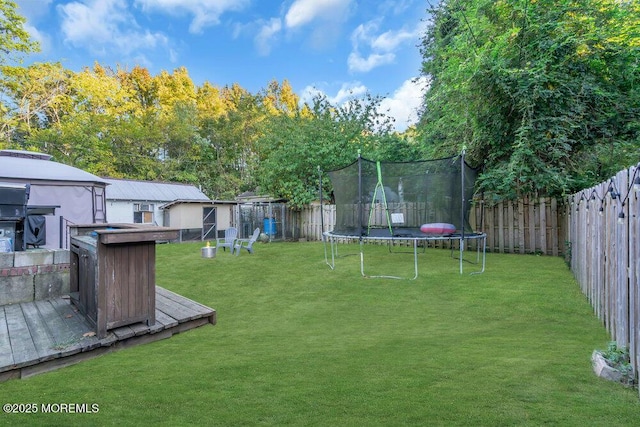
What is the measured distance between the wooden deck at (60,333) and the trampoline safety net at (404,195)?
11.5 ft

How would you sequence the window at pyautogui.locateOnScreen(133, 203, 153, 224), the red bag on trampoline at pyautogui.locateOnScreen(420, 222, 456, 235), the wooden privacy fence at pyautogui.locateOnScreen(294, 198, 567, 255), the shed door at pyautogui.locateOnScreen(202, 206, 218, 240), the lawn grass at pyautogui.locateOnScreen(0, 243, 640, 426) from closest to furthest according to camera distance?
the lawn grass at pyautogui.locateOnScreen(0, 243, 640, 426) → the red bag on trampoline at pyautogui.locateOnScreen(420, 222, 456, 235) → the wooden privacy fence at pyautogui.locateOnScreen(294, 198, 567, 255) → the window at pyautogui.locateOnScreen(133, 203, 153, 224) → the shed door at pyautogui.locateOnScreen(202, 206, 218, 240)

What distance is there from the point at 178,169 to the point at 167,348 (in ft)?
77.5

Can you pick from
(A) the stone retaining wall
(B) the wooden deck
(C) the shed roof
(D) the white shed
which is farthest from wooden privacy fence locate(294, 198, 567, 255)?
(D) the white shed

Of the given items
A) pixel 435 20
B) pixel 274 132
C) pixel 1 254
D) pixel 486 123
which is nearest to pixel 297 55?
pixel 274 132

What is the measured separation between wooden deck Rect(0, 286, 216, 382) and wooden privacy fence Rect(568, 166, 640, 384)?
3.68 m

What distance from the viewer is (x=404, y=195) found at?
680 cm

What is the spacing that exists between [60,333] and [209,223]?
13983mm

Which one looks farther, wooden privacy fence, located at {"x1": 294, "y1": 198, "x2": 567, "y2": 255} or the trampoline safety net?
wooden privacy fence, located at {"x1": 294, "y1": 198, "x2": 567, "y2": 255}

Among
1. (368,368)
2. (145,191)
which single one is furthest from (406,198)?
(145,191)

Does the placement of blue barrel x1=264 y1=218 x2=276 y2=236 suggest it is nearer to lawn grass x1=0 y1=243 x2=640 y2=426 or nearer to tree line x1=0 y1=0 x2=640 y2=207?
tree line x1=0 y1=0 x2=640 y2=207

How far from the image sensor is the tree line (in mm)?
7285

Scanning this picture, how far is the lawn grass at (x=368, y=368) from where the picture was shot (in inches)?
74.7

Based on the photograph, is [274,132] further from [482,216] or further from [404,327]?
[404,327]

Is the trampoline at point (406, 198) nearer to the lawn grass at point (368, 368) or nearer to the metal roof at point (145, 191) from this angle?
the lawn grass at point (368, 368)
